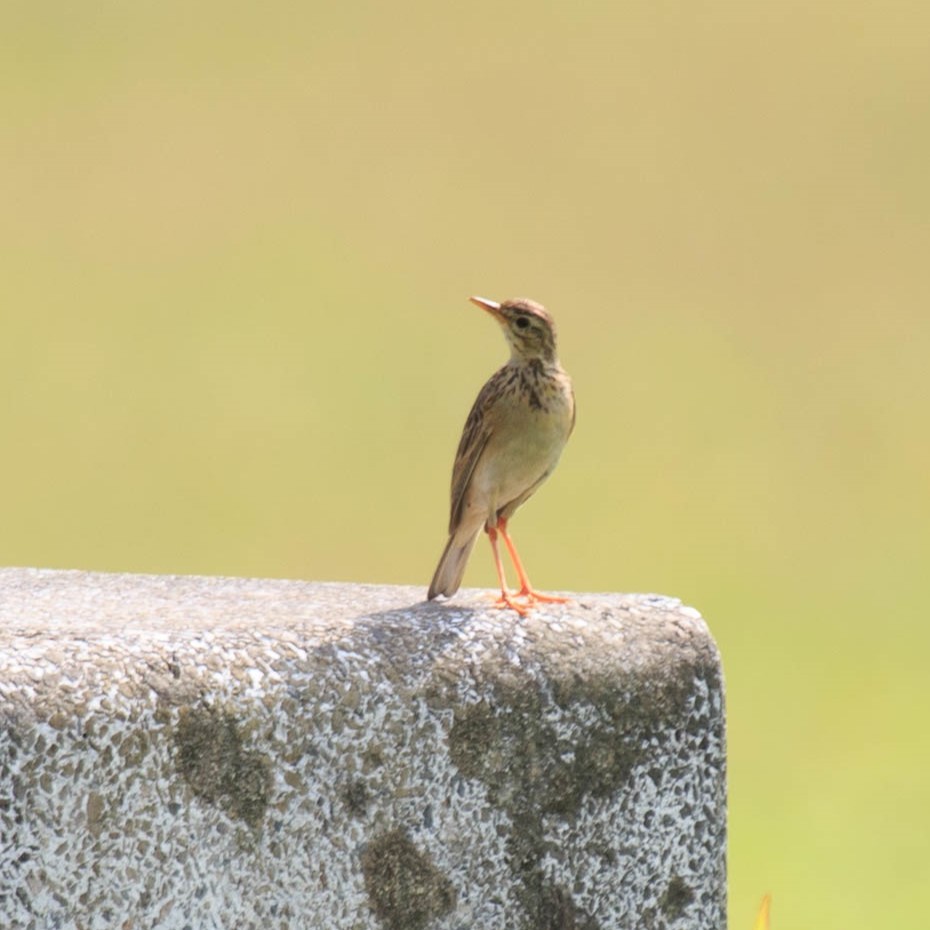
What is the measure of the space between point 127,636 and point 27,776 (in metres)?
0.39

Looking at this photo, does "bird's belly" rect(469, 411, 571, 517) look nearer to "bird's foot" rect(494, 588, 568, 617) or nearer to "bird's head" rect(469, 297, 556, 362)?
"bird's head" rect(469, 297, 556, 362)

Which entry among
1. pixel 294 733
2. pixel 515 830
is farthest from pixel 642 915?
pixel 294 733

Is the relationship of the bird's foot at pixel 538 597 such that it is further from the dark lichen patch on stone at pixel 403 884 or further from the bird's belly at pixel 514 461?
the dark lichen patch on stone at pixel 403 884

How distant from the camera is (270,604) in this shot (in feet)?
12.5

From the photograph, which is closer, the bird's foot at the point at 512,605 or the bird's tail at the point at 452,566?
the bird's foot at the point at 512,605

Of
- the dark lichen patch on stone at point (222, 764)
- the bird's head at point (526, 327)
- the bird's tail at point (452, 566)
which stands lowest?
the dark lichen patch on stone at point (222, 764)

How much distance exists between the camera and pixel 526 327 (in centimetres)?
477

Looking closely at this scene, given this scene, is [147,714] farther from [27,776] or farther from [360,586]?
[360,586]

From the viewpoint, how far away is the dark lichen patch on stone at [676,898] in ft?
11.3

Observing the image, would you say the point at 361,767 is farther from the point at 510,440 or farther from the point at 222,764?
the point at 510,440

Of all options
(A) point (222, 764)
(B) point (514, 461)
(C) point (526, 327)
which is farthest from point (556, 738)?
(C) point (526, 327)

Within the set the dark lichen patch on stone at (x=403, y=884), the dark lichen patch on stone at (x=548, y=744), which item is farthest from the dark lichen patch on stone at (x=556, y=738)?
the dark lichen patch on stone at (x=403, y=884)

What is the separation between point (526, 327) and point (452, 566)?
0.85 meters

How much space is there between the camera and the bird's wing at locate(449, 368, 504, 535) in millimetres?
4566
